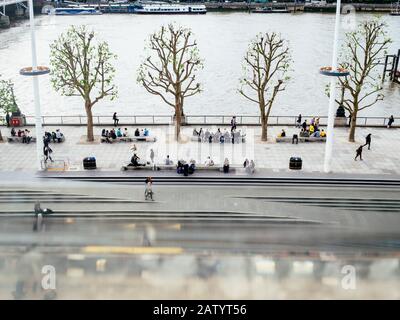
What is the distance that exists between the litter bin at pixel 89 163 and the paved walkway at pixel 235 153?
0.44 metres

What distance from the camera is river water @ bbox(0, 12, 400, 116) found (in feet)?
149

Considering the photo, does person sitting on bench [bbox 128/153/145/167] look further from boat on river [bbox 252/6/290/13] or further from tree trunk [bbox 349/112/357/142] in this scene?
boat on river [bbox 252/6/290/13]

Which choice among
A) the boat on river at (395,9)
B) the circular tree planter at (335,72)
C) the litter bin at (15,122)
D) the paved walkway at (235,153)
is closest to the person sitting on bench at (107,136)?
the paved walkway at (235,153)

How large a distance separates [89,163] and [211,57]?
40.6 m

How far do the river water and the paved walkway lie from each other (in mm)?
12955

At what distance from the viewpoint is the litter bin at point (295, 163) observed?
1033 inches

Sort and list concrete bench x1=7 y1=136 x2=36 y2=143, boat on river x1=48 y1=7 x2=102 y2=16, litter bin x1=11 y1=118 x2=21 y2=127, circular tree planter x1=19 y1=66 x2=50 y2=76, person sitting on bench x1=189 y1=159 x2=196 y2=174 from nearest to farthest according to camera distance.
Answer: circular tree planter x1=19 y1=66 x2=50 y2=76 → person sitting on bench x1=189 y1=159 x2=196 y2=174 → concrete bench x1=7 y1=136 x2=36 y2=143 → litter bin x1=11 y1=118 x2=21 y2=127 → boat on river x1=48 y1=7 x2=102 y2=16

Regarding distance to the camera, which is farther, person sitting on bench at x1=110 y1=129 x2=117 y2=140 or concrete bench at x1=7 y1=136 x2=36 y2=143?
person sitting on bench at x1=110 y1=129 x2=117 y2=140

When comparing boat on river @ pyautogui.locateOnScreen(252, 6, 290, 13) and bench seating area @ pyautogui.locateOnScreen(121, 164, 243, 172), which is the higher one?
boat on river @ pyautogui.locateOnScreen(252, 6, 290, 13)

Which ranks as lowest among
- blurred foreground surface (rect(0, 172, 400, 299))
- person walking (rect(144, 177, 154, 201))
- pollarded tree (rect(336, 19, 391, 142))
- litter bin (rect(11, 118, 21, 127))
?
blurred foreground surface (rect(0, 172, 400, 299))

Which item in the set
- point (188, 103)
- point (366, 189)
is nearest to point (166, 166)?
point (366, 189)

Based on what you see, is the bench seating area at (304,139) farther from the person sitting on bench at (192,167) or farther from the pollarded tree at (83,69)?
the pollarded tree at (83,69)

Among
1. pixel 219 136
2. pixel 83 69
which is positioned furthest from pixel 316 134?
pixel 83 69

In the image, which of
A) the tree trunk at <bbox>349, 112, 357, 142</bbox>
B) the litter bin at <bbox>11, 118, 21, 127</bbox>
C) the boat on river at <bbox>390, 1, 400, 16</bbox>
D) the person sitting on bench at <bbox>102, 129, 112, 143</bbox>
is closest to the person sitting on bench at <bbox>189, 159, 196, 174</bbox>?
the person sitting on bench at <bbox>102, 129, 112, 143</bbox>
